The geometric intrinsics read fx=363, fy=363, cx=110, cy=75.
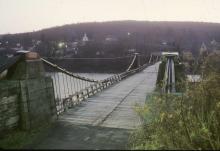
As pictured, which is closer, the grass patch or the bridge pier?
the grass patch

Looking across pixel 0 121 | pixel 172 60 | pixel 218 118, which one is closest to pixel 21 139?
pixel 0 121

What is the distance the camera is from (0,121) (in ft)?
27.7

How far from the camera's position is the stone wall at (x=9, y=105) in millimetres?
8539

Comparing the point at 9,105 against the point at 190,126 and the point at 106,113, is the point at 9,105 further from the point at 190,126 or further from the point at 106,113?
the point at 190,126

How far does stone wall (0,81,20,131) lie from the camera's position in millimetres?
8539

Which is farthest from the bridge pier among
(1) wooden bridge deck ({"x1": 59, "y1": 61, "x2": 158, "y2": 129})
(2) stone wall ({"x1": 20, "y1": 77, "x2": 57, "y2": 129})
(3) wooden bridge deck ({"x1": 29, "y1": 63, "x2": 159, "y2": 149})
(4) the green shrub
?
(4) the green shrub

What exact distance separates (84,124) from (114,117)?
1484 millimetres

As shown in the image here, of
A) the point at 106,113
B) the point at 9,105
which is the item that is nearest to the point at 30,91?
the point at 9,105

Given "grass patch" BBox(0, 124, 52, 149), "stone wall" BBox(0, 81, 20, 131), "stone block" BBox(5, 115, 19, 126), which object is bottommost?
"grass patch" BBox(0, 124, 52, 149)

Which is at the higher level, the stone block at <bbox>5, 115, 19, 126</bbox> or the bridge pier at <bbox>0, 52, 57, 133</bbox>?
the bridge pier at <bbox>0, 52, 57, 133</bbox>

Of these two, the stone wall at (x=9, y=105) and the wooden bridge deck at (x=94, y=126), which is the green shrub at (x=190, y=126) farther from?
the stone wall at (x=9, y=105)

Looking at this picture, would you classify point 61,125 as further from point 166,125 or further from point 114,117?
point 166,125

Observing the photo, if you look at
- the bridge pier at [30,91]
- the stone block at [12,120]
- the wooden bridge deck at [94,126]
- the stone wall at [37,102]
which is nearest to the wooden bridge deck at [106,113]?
the wooden bridge deck at [94,126]

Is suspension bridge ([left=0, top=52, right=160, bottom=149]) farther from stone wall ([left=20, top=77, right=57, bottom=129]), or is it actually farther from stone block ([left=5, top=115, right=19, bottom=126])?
stone block ([left=5, top=115, right=19, bottom=126])
